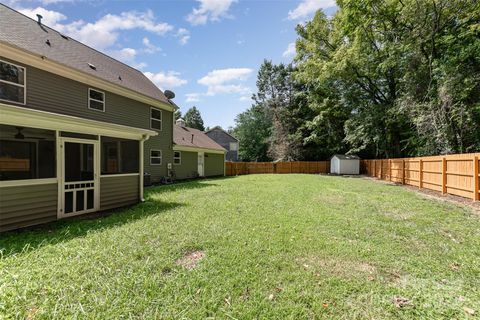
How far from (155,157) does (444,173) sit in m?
13.7

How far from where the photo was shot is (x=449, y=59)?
40.3 feet

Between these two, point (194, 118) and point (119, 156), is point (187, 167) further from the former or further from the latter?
point (194, 118)

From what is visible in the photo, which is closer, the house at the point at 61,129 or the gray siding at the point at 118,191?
the house at the point at 61,129

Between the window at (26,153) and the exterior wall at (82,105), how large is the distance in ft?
12.6

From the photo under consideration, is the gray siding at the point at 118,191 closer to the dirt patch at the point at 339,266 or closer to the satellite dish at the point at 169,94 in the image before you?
the dirt patch at the point at 339,266

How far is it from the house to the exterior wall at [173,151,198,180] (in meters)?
2.99

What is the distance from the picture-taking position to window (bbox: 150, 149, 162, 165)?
44.5ft

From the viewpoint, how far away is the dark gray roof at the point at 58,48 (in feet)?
26.6

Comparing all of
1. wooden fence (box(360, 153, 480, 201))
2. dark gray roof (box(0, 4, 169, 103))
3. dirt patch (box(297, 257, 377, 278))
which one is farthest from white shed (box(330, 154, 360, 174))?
dirt patch (box(297, 257, 377, 278))

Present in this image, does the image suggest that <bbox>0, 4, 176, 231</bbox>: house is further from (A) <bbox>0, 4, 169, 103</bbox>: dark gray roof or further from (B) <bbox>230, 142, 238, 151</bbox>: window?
(B) <bbox>230, 142, 238, 151</bbox>: window

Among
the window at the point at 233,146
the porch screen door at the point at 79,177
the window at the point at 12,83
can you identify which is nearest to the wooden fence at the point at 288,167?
the window at the point at 233,146

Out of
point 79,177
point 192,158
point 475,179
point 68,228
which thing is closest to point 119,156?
point 79,177

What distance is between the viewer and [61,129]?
5.49 metres

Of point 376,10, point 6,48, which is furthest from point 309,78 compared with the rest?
point 6,48
